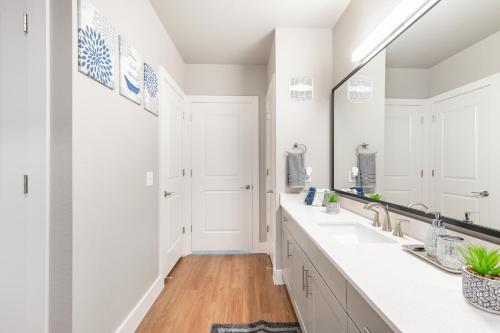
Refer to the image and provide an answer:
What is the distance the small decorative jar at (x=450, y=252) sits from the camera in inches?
34.6

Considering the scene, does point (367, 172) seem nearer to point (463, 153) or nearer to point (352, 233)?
point (352, 233)

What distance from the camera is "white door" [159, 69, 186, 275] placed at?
2373 millimetres

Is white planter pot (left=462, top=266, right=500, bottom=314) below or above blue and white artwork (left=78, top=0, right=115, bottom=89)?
below

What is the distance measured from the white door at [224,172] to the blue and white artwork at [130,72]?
56.7 inches

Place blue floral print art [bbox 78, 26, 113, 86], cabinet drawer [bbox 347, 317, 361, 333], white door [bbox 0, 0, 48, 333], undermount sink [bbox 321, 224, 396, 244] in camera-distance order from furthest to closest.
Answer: undermount sink [bbox 321, 224, 396, 244]
blue floral print art [bbox 78, 26, 113, 86]
white door [bbox 0, 0, 48, 333]
cabinet drawer [bbox 347, 317, 361, 333]

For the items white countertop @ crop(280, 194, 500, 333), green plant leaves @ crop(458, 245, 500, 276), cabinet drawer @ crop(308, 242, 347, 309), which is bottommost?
cabinet drawer @ crop(308, 242, 347, 309)

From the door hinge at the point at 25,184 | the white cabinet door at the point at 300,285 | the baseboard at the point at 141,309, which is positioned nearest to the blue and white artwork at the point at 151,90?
the door hinge at the point at 25,184

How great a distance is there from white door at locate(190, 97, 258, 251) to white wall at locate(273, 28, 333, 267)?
92 centimetres

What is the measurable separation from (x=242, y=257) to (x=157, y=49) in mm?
2522

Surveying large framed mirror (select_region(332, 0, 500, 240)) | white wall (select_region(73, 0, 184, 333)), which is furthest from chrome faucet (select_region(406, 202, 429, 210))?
white wall (select_region(73, 0, 184, 333))

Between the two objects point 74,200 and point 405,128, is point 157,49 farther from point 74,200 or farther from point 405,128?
point 405,128

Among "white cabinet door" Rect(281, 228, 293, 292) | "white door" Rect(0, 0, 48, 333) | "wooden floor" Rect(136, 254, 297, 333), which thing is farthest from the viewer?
"white cabinet door" Rect(281, 228, 293, 292)

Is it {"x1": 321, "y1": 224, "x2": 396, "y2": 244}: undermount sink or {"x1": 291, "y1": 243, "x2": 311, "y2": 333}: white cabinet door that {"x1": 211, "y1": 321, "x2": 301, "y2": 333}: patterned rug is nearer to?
{"x1": 291, "y1": 243, "x2": 311, "y2": 333}: white cabinet door

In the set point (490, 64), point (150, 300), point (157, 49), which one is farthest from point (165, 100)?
point (490, 64)
